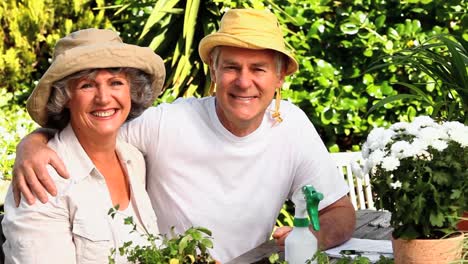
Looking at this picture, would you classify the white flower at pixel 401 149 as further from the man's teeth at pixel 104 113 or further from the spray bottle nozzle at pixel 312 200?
the man's teeth at pixel 104 113

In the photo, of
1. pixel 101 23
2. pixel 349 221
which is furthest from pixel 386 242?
pixel 101 23

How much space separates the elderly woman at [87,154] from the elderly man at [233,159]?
A: 20 centimetres

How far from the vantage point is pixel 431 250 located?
228cm

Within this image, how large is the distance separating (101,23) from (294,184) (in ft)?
11.2

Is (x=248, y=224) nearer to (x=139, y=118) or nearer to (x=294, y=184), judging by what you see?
(x=294, y=184)

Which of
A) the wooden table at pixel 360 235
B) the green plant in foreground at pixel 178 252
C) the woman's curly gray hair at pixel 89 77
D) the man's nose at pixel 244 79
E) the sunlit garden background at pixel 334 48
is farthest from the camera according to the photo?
the sunlit garden background at pixel 334 48

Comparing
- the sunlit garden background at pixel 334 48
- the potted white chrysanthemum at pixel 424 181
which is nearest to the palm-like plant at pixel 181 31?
the sunlit garden background at pixel 334 48

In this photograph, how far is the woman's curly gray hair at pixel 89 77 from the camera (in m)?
2.60

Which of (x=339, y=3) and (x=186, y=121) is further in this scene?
(x=339, y=3)

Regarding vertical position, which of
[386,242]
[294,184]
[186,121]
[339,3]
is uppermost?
[339,3]

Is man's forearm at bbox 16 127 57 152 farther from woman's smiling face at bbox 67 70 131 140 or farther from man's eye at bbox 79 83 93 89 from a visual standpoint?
man's eye at bbox 79 83 93 89

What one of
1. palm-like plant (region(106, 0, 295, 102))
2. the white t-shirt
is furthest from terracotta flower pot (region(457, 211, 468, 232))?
palm-like plant (region(106, 0, 295, 102))

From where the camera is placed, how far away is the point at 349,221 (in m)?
2.91

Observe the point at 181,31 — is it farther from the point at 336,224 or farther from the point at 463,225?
the point at 463,225
